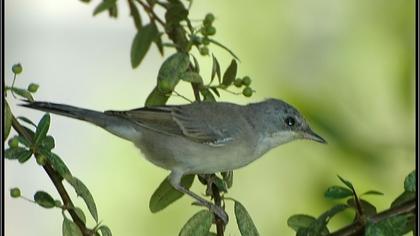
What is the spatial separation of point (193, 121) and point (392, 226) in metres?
1.23

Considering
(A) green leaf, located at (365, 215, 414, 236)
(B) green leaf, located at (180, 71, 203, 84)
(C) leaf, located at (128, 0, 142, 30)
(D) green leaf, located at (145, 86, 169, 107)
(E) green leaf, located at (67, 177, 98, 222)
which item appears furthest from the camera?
(C) leaf, located at (128, 0, 142, 30)

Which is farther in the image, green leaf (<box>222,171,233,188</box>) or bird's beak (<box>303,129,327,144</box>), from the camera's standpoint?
bird's beak (<box>303,129,327,144</box>)

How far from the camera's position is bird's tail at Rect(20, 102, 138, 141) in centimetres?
284

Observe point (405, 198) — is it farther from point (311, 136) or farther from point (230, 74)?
point (311, 136)

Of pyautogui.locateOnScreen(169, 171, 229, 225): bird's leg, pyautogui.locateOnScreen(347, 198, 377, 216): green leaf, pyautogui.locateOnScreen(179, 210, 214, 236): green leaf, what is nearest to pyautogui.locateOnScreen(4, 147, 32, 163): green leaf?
pyautogui.locateOnScreen(179, 210, 214, 236): green leaf

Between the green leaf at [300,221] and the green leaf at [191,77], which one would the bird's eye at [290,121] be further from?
the green leaf at [300,221]

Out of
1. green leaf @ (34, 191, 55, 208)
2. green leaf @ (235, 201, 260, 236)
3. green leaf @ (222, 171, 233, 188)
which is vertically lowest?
green leaf @ (34, 191, 55, 208)

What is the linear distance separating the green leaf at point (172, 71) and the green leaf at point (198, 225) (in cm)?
50

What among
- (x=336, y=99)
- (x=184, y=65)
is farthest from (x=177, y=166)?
(x=336, y=99)

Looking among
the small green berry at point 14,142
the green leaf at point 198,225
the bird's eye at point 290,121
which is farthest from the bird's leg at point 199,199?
the small green berry at point 14,142

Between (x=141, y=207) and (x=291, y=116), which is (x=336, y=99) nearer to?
(x=291, y=116)

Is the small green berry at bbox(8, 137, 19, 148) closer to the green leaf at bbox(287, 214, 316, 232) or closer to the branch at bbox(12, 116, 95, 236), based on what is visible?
the branch at bbox(12, 116, 95, 236)

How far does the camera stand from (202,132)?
341 centimetres

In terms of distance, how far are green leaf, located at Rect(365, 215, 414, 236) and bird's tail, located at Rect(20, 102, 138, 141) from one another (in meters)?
1.09
